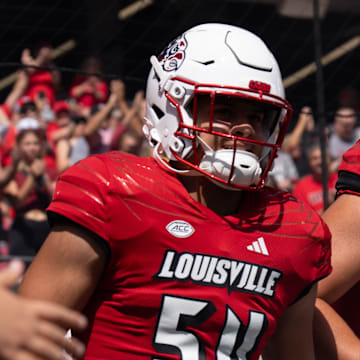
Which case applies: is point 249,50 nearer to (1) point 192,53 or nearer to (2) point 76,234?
(1) point 192,53

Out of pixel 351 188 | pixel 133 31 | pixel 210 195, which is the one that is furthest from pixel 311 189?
pixel 210 195

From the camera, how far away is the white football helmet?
1738mm

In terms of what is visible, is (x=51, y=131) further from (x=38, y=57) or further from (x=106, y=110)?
(x=38, y=57)

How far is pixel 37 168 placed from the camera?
4.54 metres

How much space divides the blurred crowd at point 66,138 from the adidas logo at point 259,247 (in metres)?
2.23

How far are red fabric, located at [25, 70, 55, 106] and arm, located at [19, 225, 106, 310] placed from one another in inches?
150

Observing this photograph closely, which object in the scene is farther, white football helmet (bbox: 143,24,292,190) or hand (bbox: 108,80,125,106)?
hand (bbox: 108,80,125,106)

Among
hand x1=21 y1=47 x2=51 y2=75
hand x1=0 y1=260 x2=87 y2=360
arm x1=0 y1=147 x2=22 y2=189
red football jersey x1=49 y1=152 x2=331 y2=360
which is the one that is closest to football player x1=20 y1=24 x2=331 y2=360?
red football jersey x1=49 y1=152 x2=331 y2=360

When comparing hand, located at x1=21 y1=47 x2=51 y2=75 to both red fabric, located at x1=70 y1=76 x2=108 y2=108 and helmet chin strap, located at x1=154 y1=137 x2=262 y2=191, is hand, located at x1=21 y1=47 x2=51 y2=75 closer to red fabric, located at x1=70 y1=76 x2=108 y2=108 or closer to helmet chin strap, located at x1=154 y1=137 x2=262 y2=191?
red fabric, located at x1=70 y1=76 x2=108 y2=108

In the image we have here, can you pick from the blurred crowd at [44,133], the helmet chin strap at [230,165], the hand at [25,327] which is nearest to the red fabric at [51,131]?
the blurred crowd at [44,133]

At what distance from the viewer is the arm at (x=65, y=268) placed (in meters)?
1.60

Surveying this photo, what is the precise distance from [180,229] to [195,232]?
0.04 meters

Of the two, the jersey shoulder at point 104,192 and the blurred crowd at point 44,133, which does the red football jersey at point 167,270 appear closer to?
the jersey shoulder at point 104,192

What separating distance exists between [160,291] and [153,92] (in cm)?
54
